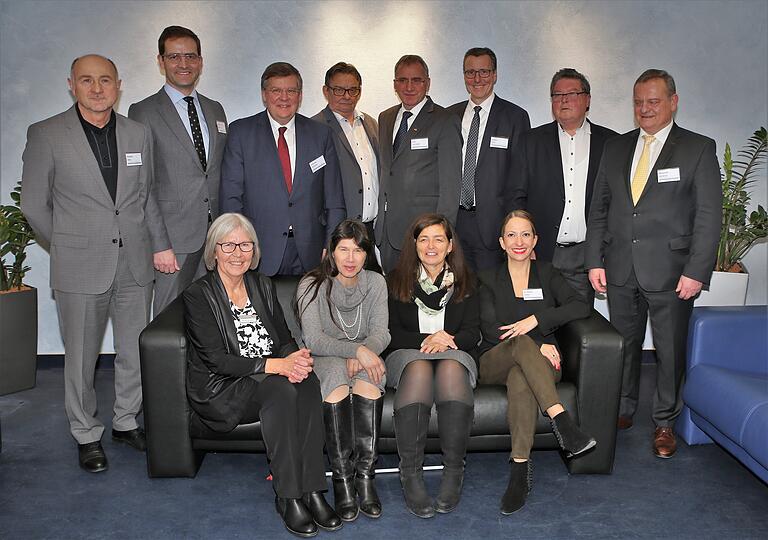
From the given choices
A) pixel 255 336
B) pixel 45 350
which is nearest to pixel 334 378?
pixel 255 336

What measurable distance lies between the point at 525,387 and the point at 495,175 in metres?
1.56

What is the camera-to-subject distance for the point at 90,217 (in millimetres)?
3668

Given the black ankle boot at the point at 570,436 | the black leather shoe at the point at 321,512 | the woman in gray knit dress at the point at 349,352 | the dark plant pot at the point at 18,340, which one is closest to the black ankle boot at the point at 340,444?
the woman in gray knit dress at the point at 349,352

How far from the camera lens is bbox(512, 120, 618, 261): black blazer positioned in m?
4.38

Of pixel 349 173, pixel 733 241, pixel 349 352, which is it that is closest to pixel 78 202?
pixel 349 352

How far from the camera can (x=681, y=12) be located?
541 cm

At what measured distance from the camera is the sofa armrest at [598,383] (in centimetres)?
354

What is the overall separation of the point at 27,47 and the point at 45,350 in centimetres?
210

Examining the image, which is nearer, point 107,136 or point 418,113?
point 107,136

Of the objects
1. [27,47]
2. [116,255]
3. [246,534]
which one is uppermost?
[27,47]

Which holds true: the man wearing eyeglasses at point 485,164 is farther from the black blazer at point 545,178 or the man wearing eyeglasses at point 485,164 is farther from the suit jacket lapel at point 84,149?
the suit jacket lapel at point 84,149

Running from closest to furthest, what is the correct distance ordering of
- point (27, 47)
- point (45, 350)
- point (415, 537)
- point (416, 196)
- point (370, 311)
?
point (415, 537) < point (370, 311) < point (416, 196) < point (27, 47) < point (45, 350)

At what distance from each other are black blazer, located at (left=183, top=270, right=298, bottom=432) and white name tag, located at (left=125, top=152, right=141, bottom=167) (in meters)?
0.75

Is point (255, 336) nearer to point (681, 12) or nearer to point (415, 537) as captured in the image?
point (415, 537)
